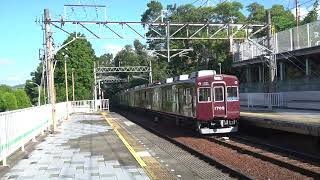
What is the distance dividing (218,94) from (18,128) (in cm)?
943

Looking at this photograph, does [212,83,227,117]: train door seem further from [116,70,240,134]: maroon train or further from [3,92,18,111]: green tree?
[3,92,18,111]: green tree

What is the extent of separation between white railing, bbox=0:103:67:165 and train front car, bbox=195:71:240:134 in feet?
22.6

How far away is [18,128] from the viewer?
54.4 feet

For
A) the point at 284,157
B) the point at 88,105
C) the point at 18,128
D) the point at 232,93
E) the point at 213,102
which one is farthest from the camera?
the point at 88,105

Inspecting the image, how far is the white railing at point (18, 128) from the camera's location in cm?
1374

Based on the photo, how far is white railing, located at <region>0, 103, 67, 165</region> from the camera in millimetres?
13742

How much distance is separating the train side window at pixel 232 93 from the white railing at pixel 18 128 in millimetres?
8275

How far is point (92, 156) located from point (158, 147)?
3.76 meters

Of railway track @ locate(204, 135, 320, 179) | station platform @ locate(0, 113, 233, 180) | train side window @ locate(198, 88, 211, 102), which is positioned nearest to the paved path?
station platform @ locate(0, 113, 233, 180)

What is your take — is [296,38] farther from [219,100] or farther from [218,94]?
[219,100]

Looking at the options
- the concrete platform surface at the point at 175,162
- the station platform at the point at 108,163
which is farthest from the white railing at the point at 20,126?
the concrete platform surface at the point at 175,162

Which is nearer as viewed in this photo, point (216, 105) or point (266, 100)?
point (216, 105)

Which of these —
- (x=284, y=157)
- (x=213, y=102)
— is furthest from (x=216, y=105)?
(x=284, y=157)

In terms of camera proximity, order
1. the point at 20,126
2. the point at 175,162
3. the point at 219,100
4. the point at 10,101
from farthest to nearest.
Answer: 1. the point at 10,101
2. the point at 219,100
3. the point at 20,126
4. the point at 175,162
